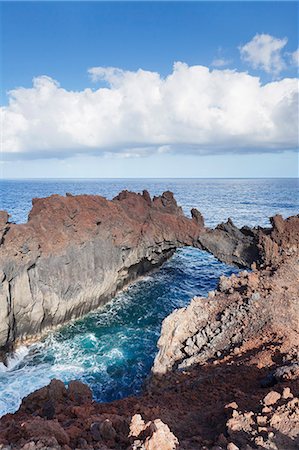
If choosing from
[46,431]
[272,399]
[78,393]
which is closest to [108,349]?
[78,393]

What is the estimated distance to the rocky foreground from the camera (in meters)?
8.15

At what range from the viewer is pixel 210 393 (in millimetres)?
12617

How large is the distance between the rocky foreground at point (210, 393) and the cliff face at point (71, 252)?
416 inches

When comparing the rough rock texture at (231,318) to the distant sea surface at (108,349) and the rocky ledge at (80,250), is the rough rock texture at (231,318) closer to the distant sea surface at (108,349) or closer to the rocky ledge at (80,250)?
the distant sea surface at (108,349)

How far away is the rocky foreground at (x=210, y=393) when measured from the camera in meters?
8.15

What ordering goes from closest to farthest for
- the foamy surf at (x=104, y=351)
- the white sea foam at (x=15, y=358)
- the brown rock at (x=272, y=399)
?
1. the brown rock at (x=272, y=399)
2. the foamy surf at (x=104, y=351)
3. the white sea foam at (x=15, y=358)

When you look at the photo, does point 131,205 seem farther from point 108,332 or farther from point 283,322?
point 283,322

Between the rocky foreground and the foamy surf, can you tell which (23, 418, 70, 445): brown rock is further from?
the foamy surf

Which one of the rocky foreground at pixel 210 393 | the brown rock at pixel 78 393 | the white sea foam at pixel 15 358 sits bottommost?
the white sea foam at pixel 15 358

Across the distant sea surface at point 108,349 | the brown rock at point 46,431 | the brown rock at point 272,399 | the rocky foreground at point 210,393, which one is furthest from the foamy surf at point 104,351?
the brown rock at point 272,399

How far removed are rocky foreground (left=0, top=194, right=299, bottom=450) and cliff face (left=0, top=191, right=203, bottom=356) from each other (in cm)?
1058

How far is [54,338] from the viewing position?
81.4 ft

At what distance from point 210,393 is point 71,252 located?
57.2 feet

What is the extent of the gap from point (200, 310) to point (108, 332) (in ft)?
30.4
